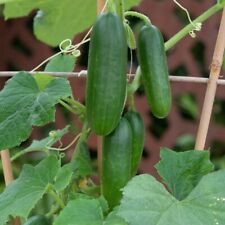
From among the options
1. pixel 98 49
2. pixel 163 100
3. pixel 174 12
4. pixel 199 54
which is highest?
pixel 98 49

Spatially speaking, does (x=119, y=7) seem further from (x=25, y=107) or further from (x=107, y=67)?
(x=25, y=107)

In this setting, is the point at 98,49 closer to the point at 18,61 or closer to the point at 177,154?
the point at 177,154

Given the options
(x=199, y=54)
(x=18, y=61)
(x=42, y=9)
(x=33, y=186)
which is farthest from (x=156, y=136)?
(x=33, y=186)

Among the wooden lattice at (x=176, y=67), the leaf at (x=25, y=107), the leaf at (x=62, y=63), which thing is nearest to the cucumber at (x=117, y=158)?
the leaf at (x=25, y=107)

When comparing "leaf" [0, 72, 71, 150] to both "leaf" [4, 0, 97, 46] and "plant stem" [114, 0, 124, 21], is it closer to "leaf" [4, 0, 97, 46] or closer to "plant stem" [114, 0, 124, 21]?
"plant stem" [114, 0, 124, 21]

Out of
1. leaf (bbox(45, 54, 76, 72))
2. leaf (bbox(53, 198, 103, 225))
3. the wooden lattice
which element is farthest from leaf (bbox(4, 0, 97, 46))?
the wooden lattice

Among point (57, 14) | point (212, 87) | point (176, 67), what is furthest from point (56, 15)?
point (176, 67)

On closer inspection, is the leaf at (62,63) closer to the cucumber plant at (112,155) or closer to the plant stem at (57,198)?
the cucumber plant at (112,155)

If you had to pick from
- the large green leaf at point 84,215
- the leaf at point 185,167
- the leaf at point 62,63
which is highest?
the leaf at point 62,63
